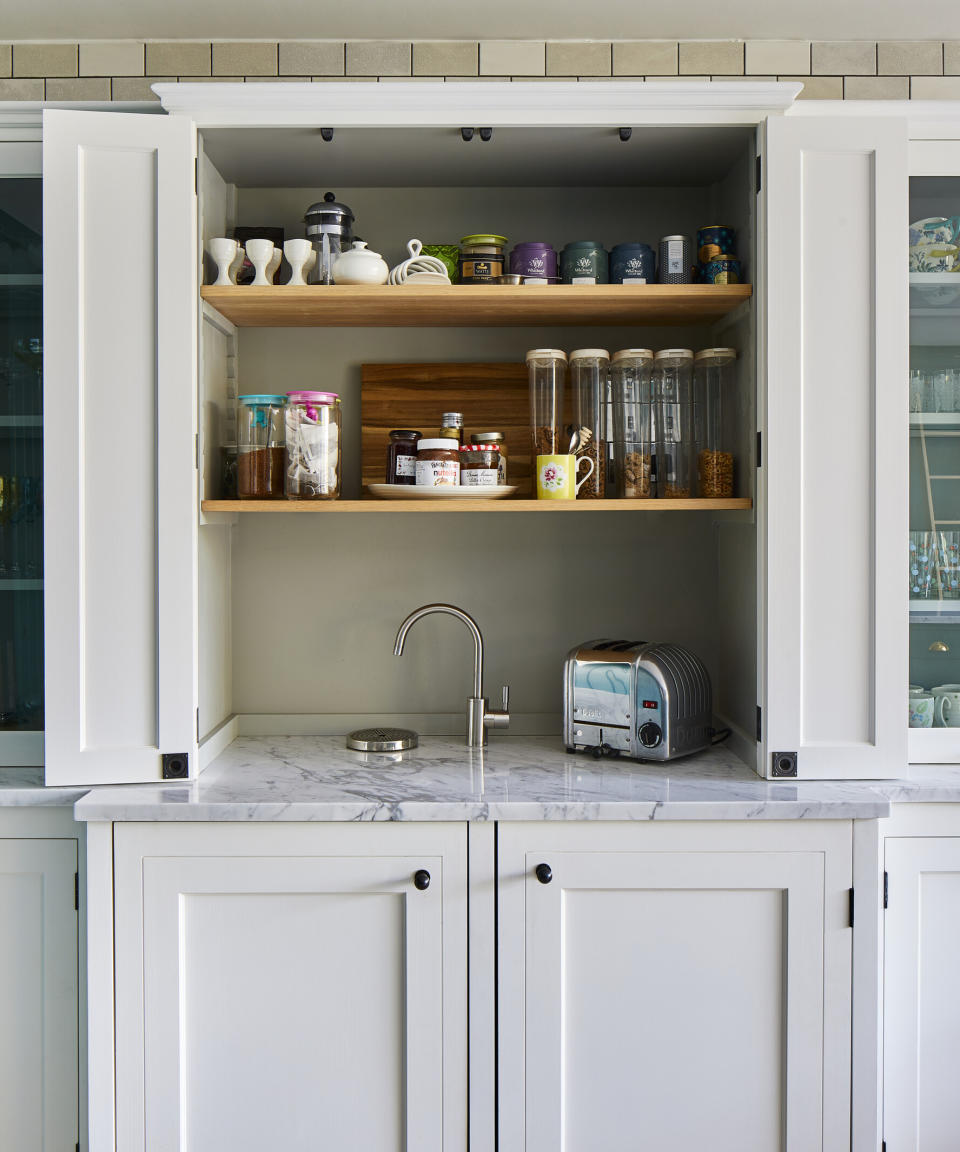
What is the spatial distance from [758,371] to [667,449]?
25cm

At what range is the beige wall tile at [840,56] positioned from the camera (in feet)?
6.85

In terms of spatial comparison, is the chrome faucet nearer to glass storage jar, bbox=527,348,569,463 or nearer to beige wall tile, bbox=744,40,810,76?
glass storage jar, bbox=527,348,569,463

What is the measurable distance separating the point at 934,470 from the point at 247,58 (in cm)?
172

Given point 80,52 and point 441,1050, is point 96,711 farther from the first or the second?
point 80,52

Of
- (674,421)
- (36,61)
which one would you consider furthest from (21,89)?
(674,421)

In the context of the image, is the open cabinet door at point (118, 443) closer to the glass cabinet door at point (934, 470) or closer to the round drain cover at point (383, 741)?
the round drain cover at point (383, 741)

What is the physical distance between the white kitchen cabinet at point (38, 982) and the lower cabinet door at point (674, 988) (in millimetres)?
783

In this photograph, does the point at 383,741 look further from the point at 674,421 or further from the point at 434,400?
the point at 674,421

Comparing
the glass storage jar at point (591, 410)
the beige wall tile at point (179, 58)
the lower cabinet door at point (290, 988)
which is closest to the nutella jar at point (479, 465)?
the glass storage jar at point (591, 410)

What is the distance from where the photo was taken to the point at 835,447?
1.71m

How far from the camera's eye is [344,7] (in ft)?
6.24

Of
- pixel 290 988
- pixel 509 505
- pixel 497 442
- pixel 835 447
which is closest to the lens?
pixel 290 988

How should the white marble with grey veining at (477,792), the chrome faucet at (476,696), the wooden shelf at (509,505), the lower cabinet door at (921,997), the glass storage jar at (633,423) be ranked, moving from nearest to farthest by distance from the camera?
the white marble with grey veining at (477,792), the lower cabinet door at (921,997), the wooden shelf at (509,505), the glass storage jar at (633,423), the chrome faucet at (476,696)

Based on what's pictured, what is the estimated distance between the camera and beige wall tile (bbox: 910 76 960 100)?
6.87 ft
